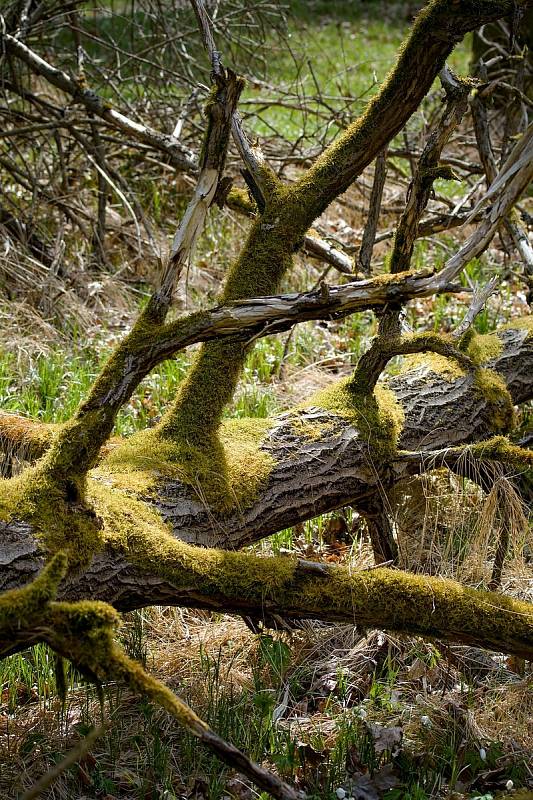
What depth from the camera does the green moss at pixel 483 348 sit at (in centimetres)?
382

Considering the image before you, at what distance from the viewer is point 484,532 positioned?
3203 mm

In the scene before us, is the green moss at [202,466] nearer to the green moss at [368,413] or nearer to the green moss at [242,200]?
the green moss at [368,413]

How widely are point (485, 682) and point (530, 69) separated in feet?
23.0

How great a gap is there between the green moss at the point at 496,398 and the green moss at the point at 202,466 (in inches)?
43.6

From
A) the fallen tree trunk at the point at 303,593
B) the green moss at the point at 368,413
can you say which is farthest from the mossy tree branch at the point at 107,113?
the fallen tree trunk at the point at 303,593

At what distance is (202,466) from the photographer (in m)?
3.02

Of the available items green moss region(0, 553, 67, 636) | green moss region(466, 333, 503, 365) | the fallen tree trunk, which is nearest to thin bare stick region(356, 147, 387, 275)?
green moss region(466, 333, 503, 365)

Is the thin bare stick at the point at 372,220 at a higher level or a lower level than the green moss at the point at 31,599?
higher

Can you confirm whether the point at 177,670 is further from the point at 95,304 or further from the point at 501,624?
the point at 95,304

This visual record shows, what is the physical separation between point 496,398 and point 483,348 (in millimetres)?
304

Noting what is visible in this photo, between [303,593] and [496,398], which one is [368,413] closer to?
[496,398]

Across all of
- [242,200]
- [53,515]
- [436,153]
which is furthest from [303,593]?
[242,200]

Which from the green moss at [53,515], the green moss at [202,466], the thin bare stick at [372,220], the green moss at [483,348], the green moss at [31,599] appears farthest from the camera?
the thin bare stick at [372,220]

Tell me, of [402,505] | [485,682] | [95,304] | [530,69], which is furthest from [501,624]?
[530,69]
